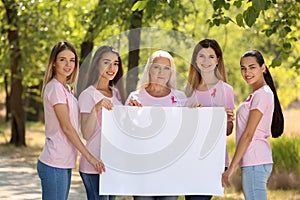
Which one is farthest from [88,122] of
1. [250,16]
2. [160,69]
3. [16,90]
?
[16,90]

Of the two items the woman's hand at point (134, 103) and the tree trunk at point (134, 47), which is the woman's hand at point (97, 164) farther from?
the tree trunk at point (134, 47)

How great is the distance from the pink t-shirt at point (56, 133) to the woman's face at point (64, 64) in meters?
0.10

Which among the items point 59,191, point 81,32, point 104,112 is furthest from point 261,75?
point 81,32

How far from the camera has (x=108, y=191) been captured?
6059 mm

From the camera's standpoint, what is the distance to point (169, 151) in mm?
6230

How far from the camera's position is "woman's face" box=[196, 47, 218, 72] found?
6.34 metres

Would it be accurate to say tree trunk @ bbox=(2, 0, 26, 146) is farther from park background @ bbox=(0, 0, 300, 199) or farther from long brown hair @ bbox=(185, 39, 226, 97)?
long brown hair @ bbox=(185, 39, 226, 97)

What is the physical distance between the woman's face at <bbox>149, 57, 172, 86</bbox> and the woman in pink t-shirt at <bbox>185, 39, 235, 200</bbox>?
0.84 ft

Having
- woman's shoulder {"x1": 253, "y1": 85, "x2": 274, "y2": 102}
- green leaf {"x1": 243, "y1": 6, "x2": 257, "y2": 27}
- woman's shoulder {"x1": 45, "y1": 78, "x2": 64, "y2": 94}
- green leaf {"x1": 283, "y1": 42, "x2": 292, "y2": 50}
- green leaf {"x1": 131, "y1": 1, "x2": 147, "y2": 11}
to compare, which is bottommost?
woman's shoulder {"x1": 253, "y1": 85, "x2": 274, "y2": 102}

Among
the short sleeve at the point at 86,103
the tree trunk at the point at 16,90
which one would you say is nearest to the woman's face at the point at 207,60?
the short sleeve at the point at 86,103

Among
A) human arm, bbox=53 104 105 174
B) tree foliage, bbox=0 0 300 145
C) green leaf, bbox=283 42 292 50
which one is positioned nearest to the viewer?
human arm, bbox=53 104 105 174

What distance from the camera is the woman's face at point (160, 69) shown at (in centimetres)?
625

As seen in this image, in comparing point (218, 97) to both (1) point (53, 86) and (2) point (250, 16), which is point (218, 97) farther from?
(1) point (53, 86)

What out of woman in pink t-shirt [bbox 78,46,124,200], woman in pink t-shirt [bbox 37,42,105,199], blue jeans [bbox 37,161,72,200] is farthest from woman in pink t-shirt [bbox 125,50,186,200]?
blue jeans [bbox 37,161,72,200]
